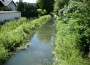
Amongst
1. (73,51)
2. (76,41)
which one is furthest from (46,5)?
(73,51)

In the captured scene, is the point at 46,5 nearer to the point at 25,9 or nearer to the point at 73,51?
the point at 25,9

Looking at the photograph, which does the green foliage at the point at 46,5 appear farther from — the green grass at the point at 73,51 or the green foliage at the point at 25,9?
the green grass at the point at 73,51

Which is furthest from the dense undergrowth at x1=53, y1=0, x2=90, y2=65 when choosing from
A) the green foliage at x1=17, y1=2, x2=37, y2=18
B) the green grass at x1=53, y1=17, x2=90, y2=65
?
the green foliage at x1=17, y1=2, x2=37, y2=18

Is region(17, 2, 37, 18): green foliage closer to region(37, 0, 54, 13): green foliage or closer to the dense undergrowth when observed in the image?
region(37, 0, 54, 13): green foliage

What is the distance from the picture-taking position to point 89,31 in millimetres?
8789

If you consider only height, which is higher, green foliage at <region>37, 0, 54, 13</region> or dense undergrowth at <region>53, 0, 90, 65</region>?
dense undergrowth at <region>53, 0, 90, 65</region>

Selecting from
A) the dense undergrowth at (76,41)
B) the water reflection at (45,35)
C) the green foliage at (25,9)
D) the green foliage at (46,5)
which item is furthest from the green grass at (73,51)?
the green foliage at (46,5)

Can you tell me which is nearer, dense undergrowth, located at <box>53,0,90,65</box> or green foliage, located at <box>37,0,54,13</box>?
dense undergrowth, located at <box>53,0,90,65</box>

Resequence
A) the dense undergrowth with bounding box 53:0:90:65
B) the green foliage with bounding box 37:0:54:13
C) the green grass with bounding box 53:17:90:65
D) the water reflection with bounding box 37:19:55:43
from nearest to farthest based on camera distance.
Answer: the dense undergrowth with bounding box 53:0:90:65, the green grass with bounding box 53:17:90:65, the water reflection with bounding box 37:19:55:43, the green foliage with bounding box 37:0:54:13

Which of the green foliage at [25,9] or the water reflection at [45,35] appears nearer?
the water reflection at [45,35]

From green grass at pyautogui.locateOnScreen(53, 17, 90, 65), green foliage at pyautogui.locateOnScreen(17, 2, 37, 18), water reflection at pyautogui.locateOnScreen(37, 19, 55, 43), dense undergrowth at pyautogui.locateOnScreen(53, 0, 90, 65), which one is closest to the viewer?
dense undergrowth at pyautogui.locateOnScreen(53, 0, 90, 65)

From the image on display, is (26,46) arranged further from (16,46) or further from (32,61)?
(32,61)

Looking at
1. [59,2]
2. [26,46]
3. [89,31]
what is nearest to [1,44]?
[26,46]

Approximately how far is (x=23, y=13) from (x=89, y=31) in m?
39.2
